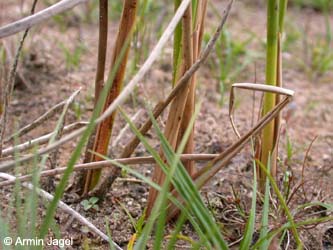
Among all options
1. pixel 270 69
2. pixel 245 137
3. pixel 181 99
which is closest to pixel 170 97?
pixel 181 99

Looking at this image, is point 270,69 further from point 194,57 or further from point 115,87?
point 115,87

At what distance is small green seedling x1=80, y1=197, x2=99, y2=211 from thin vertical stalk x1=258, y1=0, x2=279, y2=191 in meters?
0.35

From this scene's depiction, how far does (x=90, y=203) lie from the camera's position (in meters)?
1.32

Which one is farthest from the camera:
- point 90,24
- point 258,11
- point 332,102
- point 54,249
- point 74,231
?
point 258,11

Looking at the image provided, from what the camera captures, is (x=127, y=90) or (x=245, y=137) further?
(x=245, y=137)

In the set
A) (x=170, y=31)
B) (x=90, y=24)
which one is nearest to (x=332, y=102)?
(x=90, y=24)

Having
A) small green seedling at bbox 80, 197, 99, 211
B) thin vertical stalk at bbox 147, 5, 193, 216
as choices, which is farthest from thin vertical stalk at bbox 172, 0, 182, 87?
small green seedling at bbox 80, 197, 99, 211

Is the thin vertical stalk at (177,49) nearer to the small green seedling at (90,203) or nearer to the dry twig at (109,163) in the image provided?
the dry twig at (109,163)

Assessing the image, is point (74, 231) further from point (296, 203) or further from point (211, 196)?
point (296, 203)

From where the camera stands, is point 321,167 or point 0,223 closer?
point 0,223

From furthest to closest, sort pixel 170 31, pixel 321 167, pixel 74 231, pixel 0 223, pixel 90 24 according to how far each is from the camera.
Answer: pixel 90 24 → pixel 321 167 → pixel 74 231 → pixel 170 31 → pixel 0 223

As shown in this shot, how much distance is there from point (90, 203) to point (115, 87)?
0.25 metres

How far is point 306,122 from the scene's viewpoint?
76.1 inches

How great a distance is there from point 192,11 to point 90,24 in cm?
137
